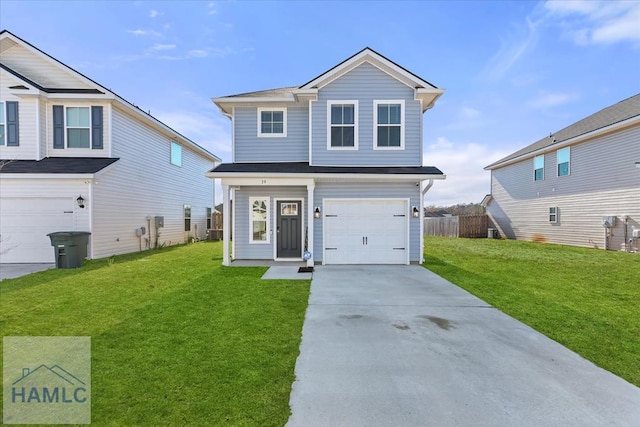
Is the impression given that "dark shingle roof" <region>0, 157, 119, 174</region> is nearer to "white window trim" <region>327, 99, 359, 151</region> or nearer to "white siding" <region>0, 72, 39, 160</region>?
"white siding" <region>0, 72, 39, 160</region>

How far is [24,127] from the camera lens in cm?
1088

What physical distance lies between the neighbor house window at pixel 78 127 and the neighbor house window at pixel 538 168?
22460 mm

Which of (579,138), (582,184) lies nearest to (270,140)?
(579,138)

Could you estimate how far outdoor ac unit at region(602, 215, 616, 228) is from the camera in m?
13.2

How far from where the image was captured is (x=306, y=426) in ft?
7.98

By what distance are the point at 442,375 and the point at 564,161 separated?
1791cm

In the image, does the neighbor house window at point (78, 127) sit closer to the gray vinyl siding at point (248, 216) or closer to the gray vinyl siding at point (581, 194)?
the gray vinyl siding at point (248, 216)

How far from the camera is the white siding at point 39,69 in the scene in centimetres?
1154

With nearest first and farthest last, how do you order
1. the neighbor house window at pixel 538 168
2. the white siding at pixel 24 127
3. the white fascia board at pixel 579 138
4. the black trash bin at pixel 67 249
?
the black trash bin at pixel 67 249, the white siding at pixel 24 127, the white fascia board at pixel 579 138, the neighbor house window at pixel 538 168

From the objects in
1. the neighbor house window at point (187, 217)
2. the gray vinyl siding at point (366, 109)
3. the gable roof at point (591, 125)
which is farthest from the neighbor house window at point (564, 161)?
the neighbor house window at point (187, 217)

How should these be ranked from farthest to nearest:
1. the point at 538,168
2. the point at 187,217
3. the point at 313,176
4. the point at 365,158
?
the point at 187,217 → the point at 538,168 → the point at 365,158 → the point at 313,176

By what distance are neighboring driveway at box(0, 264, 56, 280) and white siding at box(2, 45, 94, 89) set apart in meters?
6.78

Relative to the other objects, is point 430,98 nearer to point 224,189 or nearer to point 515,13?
point 515,13

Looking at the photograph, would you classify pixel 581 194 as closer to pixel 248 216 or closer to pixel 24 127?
pixel 248 216
